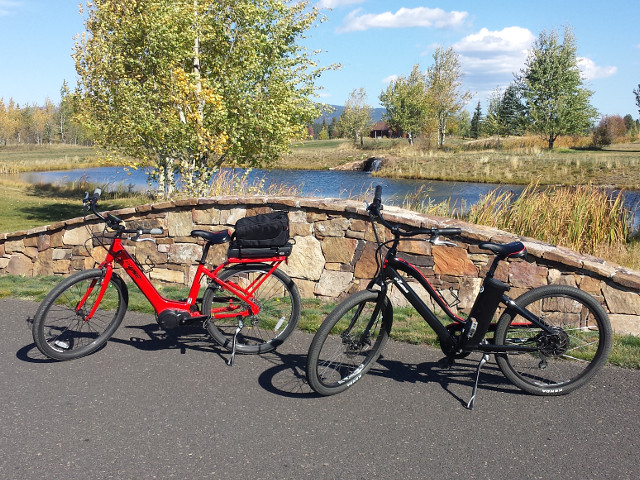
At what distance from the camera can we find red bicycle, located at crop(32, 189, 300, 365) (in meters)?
4.85

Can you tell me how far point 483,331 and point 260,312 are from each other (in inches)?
76.9

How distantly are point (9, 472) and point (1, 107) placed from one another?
376 feet

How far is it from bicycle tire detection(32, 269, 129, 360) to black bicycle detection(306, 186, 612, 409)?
2008mm

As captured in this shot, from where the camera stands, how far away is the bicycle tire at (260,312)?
5.04m

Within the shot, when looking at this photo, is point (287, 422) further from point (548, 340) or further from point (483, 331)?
point (548, 340)

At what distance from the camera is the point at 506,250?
4.17 meters

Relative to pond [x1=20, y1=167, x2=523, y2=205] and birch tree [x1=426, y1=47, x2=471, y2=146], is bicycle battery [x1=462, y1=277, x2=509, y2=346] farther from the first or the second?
birch tree [x1=426, y1=47, x2=471, y2=146]

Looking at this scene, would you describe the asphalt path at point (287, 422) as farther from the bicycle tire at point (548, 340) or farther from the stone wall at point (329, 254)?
the stone wall at point (329, 254)

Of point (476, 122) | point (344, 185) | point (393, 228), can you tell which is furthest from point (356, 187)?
point (476, 122)

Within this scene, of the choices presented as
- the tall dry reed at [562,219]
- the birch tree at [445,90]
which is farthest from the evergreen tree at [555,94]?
the tall dry reed at [562,219]

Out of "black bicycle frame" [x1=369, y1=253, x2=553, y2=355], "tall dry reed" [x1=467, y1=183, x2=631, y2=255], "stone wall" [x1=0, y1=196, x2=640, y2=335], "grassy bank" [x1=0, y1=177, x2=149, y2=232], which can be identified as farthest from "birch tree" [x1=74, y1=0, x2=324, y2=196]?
"black bicycle frame" [x1=369, y1=253, x2=553, y2=355]

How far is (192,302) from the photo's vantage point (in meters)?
5.00

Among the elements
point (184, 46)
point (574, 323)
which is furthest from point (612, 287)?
point (184, 46)

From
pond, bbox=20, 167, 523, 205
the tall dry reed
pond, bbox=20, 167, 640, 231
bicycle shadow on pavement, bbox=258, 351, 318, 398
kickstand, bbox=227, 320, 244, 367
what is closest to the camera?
bicycle shadow on pavement, bbox=258, 351, 318, 398
